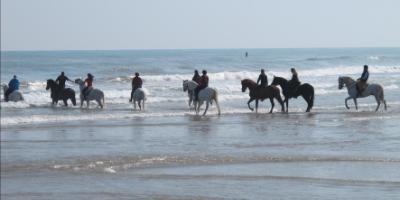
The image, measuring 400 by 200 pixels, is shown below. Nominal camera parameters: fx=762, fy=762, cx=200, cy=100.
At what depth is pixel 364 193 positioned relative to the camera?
11.3 m

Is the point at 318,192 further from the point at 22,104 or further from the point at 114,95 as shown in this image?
the point at 114,95

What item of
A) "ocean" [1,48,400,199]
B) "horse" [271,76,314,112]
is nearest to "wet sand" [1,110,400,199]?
"ocean" [1,48,400,199]

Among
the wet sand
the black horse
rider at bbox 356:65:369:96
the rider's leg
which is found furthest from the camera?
the rider's leg

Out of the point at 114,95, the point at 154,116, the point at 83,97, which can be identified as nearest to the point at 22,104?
the point at 83,97

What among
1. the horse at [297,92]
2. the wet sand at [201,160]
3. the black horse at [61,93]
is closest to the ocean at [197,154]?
the wet sand at [201,160]

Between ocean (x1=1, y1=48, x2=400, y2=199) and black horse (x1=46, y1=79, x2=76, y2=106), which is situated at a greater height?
black horse (x1=46, y1=79, x2=76, y2=106)

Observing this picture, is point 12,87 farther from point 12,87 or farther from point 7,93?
point 7,93

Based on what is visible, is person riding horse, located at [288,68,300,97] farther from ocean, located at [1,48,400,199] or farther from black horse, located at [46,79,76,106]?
black horse, located at [46,79,76,106]

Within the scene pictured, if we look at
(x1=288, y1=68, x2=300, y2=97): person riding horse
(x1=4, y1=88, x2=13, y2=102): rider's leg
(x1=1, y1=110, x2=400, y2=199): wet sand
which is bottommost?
(x1=1, y1=110, x2=400, y2=199): wet sand

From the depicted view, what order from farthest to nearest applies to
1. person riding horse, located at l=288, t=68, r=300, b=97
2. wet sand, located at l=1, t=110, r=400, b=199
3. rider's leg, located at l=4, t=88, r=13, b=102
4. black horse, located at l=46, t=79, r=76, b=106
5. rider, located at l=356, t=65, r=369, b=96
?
rider's leg, located at l=4, t=88, r=13, b=102, black horse, located at l=46, t=79, r=76, b=106, rider, located at l=356, t=65, r=369, b=96, person riding horse, located at l=288, t=68, r=300, b=97, wet sand, located at l=1, t=110, r=400, b=199

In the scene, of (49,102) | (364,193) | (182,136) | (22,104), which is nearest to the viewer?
(364,193)

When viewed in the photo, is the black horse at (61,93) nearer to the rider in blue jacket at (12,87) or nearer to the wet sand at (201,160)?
the rider in blue jacket at (12,87)

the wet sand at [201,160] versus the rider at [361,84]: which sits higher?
the rider at [361,84]

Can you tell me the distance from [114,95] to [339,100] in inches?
431
